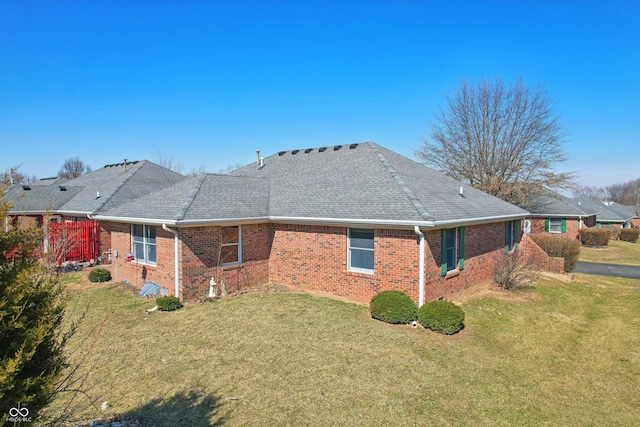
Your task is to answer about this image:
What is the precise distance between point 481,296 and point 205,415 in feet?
33.9

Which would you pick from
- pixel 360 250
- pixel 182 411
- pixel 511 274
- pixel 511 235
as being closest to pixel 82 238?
pixel 360 250

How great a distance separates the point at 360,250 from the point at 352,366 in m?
Result: 5.13

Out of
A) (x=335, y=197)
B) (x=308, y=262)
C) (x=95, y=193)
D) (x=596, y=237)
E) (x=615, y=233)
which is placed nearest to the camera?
(x=308, y=262)

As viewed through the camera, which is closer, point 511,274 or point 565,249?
point 511,274

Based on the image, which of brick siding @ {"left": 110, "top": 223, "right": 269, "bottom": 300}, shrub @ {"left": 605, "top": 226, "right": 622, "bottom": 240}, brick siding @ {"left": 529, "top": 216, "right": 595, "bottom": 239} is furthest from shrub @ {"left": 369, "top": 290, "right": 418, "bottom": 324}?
shrub @ {"left": 605, "top": 226, "right": 622, "bottom": 240}

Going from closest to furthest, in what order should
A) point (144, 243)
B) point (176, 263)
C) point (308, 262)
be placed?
point (176, 263) → point (308, 262) → point (144, 243)

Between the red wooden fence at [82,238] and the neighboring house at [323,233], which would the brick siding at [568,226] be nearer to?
the neighboring house at [323,233]

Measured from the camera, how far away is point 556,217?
32.7 meters

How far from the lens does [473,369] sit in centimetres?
757

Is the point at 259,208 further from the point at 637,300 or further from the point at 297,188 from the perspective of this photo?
the point at 637,300

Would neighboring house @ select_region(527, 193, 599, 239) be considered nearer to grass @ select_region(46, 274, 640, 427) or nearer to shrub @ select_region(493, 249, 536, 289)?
shrub @ select_region(493, 249, 536, 289)

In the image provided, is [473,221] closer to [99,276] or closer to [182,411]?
[182,411]

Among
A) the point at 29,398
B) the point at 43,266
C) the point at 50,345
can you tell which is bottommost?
the point at 29,398

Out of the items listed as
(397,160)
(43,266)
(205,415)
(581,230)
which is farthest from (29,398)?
(581,230)
